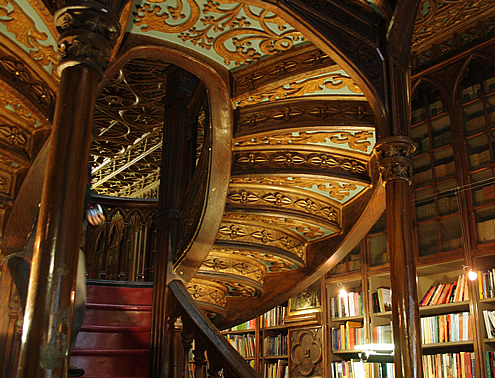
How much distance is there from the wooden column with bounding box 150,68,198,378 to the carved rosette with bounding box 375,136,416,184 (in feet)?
4.84

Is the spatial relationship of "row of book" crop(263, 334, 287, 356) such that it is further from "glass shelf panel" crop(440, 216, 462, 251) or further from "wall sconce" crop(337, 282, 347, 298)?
"glass shelf panel" crop(440, 216, 462, 251)

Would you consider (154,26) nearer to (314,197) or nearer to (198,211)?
(198,211)

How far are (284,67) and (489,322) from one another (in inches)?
93.4

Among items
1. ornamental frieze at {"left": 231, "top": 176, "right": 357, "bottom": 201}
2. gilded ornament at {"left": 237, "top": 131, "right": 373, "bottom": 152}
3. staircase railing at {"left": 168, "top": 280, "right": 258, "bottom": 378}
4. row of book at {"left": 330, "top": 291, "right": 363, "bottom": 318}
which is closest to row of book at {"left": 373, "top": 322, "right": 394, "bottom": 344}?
row of book at {"left": 330, "top": 291, "right": 363, "bottom": 318}

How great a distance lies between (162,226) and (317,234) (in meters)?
1.35

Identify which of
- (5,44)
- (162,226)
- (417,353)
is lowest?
(417,353)

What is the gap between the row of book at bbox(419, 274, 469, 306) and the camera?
4.07 meters

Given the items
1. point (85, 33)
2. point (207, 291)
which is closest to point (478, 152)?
point (207, 291)

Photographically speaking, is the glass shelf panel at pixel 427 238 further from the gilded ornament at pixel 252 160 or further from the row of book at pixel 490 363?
the gilded ornament at pixel 252 160

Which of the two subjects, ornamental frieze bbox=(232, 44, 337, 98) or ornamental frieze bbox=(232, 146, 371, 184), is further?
ornamental frieze bbox=(232, 146, 371, 184)

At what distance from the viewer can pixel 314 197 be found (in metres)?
4.12

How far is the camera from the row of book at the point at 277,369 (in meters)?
5.37

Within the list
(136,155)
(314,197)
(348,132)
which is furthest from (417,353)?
(136,155)

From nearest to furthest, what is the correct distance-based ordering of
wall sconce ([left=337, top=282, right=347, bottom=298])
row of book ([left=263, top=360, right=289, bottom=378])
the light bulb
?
1. the light bulb
2. wall sconce ([left=337, top=282, right=347, bottom=298])
3. row of book ([left=263, top=360, right=289, bottom=378])
